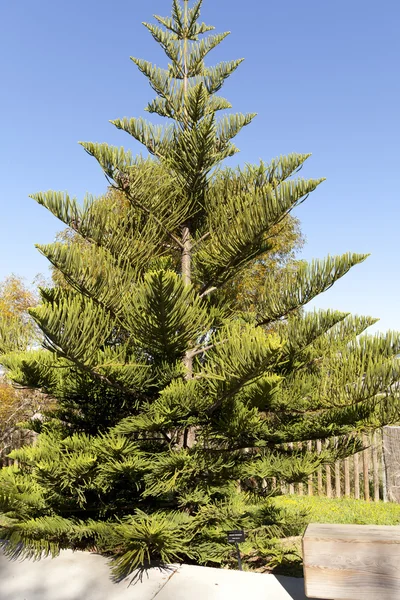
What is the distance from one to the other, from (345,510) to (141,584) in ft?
13.1

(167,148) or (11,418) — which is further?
(11,418)

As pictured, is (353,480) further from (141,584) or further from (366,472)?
(141,584)

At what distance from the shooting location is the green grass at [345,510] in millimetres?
4843

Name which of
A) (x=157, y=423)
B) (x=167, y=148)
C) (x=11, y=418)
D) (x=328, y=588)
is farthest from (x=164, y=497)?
(x=11, y=418)

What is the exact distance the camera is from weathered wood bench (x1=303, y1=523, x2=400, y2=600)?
5.67ft

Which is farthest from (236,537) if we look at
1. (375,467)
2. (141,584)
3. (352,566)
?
(375,467)

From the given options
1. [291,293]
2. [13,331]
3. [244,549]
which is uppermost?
[291,293]

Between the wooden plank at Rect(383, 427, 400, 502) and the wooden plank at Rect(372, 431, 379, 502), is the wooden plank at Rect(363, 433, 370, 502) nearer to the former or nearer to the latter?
the wooden plank at Rect(372, 431, 379, 502)

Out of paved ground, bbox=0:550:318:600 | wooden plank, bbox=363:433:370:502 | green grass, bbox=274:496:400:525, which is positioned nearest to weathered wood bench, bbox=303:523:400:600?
paved ground, bbox=0:550:318:600

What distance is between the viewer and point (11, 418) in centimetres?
866

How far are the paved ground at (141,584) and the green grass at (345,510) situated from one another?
85.8 inches

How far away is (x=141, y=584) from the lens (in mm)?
2209

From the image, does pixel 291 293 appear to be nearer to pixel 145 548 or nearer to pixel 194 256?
pixel 194 256

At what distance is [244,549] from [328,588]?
3.79ft
